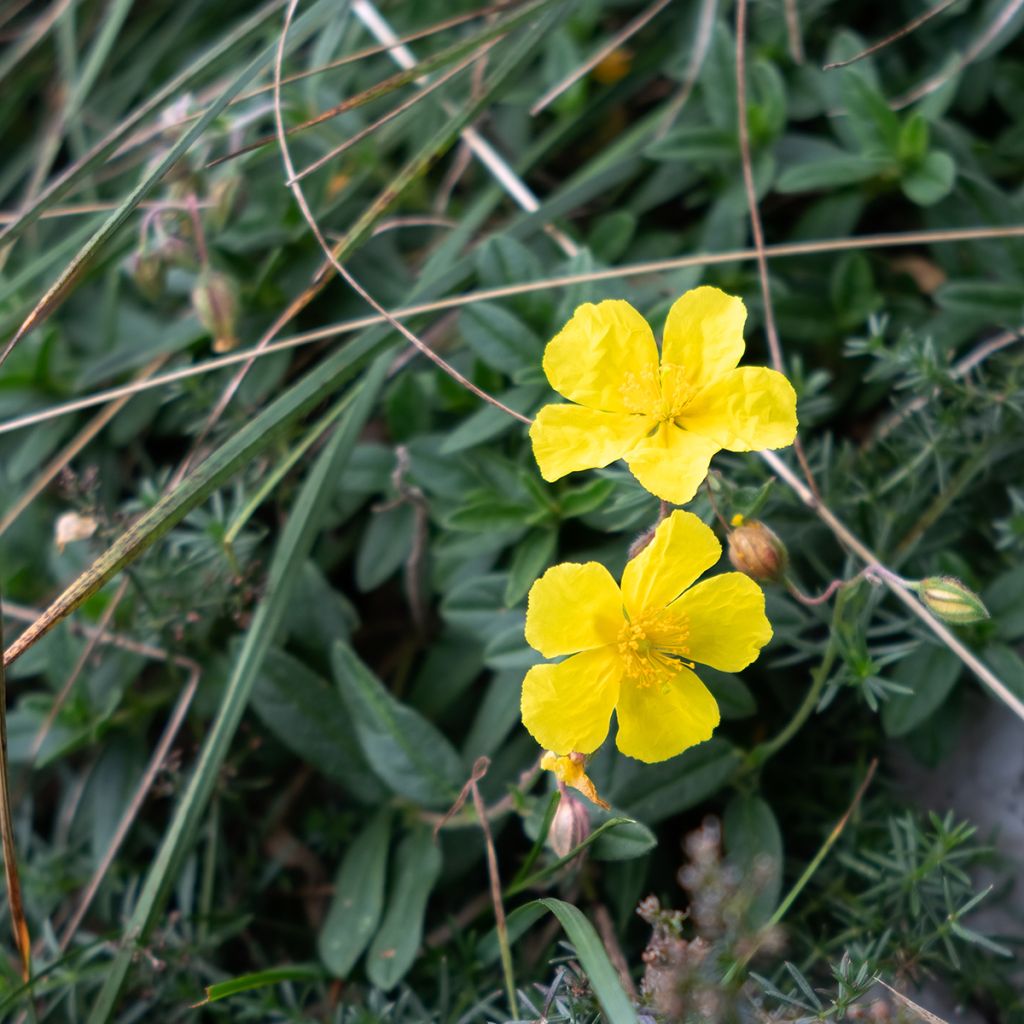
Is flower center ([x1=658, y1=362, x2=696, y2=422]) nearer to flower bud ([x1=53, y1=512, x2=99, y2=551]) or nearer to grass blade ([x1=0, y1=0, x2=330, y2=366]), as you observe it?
grass blade ([x1=0, y1=0, x2=330, y2=366])

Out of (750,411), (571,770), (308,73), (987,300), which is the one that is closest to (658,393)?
(750,411)

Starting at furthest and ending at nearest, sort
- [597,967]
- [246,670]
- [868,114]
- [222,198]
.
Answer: [222,198] < [868,114] < [246,670] < [597,967]

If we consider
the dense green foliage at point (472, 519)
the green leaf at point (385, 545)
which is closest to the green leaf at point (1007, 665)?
the dense green foliage at point (472, 519)

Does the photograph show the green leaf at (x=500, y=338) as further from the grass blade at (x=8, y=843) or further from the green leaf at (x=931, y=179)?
the grass blade at (x=8, y=843)

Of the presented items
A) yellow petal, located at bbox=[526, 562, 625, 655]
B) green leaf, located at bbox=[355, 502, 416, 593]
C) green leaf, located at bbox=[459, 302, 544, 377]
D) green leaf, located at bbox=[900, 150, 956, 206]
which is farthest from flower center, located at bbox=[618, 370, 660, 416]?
green leaf, located at bbox=[900, 150, 956, 206]

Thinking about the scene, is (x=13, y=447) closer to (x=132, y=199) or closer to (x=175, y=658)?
(x=175, y=658)

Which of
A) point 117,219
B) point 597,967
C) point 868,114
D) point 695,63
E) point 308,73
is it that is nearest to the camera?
point 597,967

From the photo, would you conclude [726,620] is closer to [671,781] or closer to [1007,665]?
[671,781]
